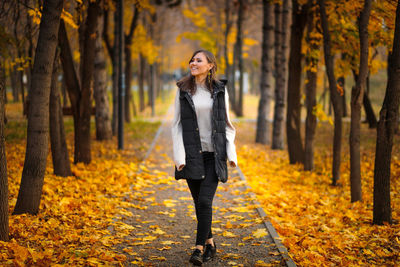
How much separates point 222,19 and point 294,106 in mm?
20364

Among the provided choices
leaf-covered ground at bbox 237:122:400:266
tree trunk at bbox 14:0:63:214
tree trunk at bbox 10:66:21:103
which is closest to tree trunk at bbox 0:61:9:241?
tree trunk at bbox 14:0:63:214

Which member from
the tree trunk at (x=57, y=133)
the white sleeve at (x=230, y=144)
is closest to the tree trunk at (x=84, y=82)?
the tree trunk at (x=57, y=133)

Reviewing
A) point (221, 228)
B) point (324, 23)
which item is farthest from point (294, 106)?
point (221, 228)

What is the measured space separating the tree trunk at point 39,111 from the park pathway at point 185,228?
1.45 meters

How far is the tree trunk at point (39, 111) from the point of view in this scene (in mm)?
5789

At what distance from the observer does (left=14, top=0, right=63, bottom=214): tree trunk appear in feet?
19.0

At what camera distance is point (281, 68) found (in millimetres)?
14516

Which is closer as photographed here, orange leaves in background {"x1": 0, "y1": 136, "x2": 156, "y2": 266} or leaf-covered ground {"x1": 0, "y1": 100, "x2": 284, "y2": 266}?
orange leaves in background {"x1": 0, "y1": 136, "x2": 156, "y2": 266}

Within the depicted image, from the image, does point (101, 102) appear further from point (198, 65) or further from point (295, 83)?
point (198, 65)

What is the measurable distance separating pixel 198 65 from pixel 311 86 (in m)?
6.82

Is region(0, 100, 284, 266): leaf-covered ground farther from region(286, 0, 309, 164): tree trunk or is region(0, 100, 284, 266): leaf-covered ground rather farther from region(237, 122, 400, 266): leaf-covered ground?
region(286, 0, 309, 164): tree trunk

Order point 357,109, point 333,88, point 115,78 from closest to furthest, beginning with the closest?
point 357,109 < point 333,88 < point 115,78

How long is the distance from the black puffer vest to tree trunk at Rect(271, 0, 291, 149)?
32.4 feet

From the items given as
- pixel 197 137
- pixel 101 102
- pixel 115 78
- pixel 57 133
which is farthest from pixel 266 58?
pixel 197 137
